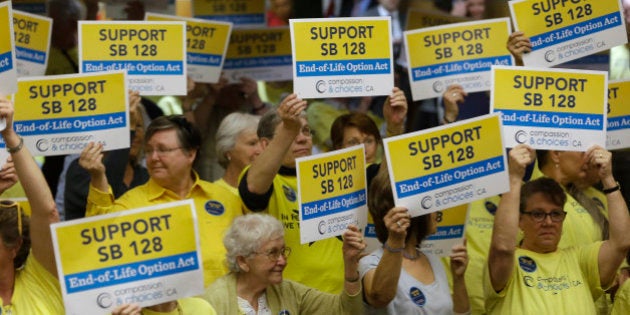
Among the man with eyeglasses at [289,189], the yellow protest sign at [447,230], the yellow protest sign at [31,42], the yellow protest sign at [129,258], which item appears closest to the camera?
the yellow protest sign at [129,258]

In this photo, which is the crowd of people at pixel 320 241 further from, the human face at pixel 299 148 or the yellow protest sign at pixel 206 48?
the yellow protest sign at pixel 206 48

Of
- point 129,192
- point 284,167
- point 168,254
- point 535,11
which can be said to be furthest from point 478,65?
point 168,254

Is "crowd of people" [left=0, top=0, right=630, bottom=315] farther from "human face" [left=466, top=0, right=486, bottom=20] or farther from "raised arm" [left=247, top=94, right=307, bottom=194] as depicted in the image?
"human face" [left=466, top=0, right=486, bottom=20]

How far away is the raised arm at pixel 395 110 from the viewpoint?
7.76 metres

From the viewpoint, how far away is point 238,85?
32.6ft

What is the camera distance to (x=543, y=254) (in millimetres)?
7504

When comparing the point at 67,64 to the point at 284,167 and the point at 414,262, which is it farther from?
the point at 414,262

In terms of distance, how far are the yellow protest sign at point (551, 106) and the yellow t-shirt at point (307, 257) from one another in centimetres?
114

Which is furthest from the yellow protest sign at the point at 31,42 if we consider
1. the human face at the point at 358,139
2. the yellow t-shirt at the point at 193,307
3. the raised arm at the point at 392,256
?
the raised arm at the point at 392,256

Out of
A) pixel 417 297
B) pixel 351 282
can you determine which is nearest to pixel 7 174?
pixel 351 282

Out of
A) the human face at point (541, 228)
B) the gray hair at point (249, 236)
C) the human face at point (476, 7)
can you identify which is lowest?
the human face at point (541, 228)

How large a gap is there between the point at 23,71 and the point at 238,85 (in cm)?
191

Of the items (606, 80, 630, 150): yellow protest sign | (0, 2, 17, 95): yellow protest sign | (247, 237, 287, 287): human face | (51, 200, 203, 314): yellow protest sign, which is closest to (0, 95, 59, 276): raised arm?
(51, 200, 203, 314): yellow protest sign

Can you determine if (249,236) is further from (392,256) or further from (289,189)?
(289,189)
